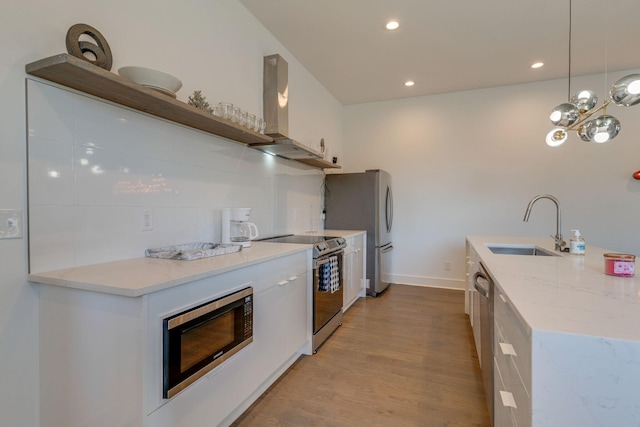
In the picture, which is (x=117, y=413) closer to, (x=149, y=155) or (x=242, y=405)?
(x=242, y=405)

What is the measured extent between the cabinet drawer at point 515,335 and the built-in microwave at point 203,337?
1233mm

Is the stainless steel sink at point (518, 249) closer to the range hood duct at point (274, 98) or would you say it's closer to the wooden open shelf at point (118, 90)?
the range hood duct at point (274, 98)

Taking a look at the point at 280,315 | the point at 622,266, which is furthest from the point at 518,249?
the point at 280,315

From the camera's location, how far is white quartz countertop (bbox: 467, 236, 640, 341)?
2.79 feet

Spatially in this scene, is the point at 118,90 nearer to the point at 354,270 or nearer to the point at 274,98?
the point at 274,98

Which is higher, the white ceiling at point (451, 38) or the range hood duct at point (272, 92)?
the white ceiling at point (451, 38)

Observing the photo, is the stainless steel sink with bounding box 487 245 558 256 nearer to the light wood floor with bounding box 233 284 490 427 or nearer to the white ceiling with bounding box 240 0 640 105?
A: the light wood floor with bounding box 233 284 490 427

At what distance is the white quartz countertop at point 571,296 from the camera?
0.85 meters

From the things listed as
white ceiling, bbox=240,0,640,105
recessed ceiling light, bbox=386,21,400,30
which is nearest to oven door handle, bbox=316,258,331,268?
white ceiling, bbox=240,0,640,105

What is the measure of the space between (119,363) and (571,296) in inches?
67.0

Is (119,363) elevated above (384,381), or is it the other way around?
(119,363)

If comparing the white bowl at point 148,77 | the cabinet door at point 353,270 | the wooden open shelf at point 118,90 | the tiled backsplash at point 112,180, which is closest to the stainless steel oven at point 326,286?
the cabinet door at point 353,270

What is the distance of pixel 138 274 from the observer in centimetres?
134

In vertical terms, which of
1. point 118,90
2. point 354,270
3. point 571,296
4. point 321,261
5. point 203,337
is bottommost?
point 354,270
